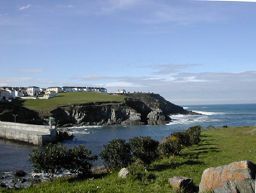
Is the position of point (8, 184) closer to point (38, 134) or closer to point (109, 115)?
point (38, 134)

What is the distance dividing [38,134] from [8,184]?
47616 millimetres

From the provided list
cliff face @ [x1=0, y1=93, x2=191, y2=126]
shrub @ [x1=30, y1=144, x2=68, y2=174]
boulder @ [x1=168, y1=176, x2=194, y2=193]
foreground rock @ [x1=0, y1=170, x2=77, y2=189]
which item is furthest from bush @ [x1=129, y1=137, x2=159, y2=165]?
cliff face @ [x1=0, y1=93, x2=191, y2=126]

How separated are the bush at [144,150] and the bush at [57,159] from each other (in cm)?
486

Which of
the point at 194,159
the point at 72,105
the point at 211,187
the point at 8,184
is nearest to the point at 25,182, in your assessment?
the point at 8,184

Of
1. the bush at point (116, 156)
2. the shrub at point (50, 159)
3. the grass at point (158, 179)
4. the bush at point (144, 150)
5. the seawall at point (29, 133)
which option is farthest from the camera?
the seawall at point (29, 133)

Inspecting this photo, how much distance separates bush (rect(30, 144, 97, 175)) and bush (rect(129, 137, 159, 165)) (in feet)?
15.9

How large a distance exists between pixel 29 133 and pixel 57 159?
189 feet

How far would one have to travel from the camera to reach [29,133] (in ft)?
277

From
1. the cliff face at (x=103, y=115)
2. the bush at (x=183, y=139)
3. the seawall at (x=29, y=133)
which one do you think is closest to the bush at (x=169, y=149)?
the bush at (x=183, y=139)

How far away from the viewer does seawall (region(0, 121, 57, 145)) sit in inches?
3140

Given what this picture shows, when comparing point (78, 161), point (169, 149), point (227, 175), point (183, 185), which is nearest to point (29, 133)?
point (169, 149)

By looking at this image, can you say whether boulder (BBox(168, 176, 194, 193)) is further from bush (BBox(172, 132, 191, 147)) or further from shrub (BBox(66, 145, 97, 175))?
bush (BBox(172, 132, 191, 147))

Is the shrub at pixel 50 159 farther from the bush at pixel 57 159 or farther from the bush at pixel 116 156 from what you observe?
the bush at pixel 116 156

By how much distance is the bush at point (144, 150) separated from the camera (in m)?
34.0
